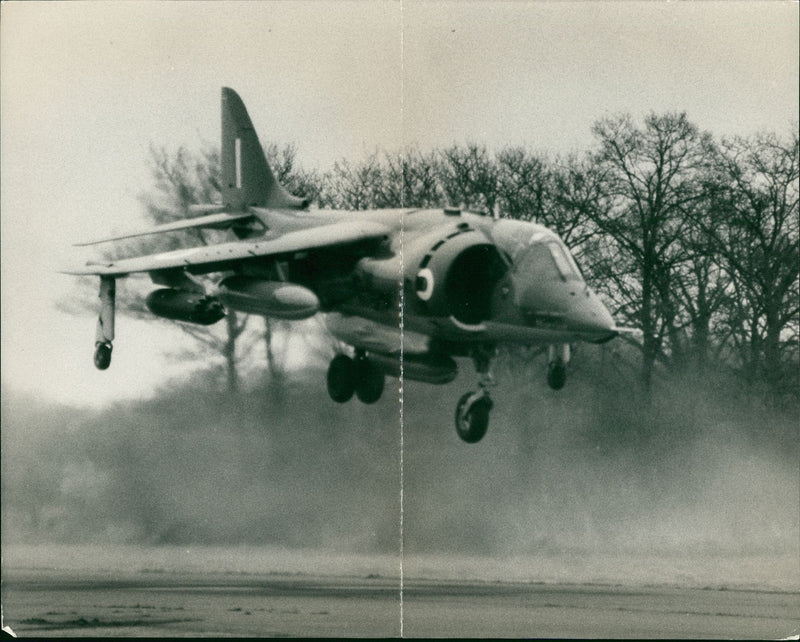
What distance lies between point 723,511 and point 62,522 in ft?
23.0

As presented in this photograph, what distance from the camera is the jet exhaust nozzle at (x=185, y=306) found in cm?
1526

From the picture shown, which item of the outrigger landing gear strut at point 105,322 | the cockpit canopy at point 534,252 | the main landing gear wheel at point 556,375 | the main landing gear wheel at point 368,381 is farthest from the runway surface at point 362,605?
the cockpit canopy at point 534,252

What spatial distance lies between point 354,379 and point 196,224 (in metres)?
2.38

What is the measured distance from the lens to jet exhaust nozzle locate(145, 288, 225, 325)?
50.1 ft

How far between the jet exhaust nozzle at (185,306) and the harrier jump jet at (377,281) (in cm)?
1

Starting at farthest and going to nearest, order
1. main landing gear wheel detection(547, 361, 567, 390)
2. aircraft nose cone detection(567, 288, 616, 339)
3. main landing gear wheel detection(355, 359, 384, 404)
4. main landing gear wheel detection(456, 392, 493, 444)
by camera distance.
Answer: main landing gear wheel detection(355, 359, 384, 404)
main landing gear wheel detection(456, 392, 493, 444)
main landing gear wheel detection(547, 361, 567, 390)
aircraft nose cone detection(567, 288, 616, 339)

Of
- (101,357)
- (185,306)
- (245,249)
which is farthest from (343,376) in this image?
(101,357)

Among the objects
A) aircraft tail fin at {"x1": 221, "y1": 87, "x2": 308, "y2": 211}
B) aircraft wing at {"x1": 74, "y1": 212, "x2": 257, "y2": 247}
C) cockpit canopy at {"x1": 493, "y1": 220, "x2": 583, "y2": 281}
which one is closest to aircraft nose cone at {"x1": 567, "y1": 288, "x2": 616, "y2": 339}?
cockpit canopy at {"x1": 493, "y1": 220, "x2": 583, "y2": 281}

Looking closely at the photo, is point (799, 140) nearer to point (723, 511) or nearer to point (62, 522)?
point (723, 511)

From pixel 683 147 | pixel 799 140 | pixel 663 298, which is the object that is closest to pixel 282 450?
pixel 663 298

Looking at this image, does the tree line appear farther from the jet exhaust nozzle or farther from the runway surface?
the runway surface

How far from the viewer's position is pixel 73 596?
1561 cm

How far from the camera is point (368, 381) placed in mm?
15250

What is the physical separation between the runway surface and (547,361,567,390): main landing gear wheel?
209cm
